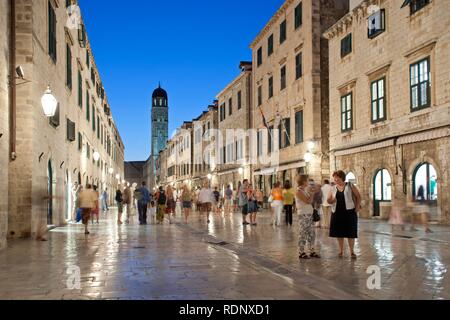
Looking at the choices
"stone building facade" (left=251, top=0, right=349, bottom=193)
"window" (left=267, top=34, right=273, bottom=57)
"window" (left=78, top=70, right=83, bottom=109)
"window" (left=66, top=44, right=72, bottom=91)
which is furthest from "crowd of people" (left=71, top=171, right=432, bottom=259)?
"window" (left=267, top=34, right=273, bottom=57)

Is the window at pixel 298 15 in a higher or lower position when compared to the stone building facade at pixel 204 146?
higher

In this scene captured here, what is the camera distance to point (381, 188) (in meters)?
22.6

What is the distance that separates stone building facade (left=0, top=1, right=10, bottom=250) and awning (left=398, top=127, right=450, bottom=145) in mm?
13635

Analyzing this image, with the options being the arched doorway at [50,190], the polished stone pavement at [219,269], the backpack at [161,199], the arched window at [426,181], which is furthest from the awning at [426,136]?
the arched doorway at [50,190]

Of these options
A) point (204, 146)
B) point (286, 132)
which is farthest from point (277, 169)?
point (204, 146)

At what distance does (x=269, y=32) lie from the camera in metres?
36.5

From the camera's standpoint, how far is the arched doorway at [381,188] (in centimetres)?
2207

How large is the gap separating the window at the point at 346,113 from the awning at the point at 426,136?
4901 millimetres

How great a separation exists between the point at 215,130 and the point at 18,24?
39.3 metres

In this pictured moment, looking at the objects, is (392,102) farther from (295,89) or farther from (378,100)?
(295,89)

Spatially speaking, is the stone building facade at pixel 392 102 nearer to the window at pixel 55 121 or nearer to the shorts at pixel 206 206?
the shorts at pixel 206 206

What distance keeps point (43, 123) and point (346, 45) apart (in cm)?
1534

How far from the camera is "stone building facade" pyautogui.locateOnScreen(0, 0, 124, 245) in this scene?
14672 mm
